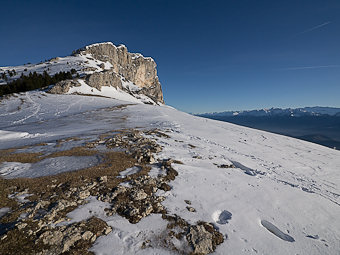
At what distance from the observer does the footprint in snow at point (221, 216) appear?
6312 millimetres

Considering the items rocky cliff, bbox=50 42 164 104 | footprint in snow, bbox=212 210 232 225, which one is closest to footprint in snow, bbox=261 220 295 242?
footprint in snow, bbox=212 210 232 225

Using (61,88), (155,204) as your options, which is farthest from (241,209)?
(61,88)

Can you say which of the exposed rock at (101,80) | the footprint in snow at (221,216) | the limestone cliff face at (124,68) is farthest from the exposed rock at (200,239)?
the limestone cliff face at (124,68)

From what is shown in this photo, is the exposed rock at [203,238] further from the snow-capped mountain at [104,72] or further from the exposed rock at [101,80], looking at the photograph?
the exposed rock at [101,80]

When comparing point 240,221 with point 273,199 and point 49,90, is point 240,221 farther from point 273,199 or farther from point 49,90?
point 49,90

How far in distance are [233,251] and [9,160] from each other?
46.2 ft

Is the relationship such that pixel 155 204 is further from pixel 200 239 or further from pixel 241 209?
pixel 241 209

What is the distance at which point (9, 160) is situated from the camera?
1062cm

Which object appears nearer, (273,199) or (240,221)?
(240,221)

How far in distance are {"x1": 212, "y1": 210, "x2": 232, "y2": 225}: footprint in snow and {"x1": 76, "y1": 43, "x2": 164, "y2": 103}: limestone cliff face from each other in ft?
269

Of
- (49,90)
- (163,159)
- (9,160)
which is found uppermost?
(49,90)

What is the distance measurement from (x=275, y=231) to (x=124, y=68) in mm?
173757

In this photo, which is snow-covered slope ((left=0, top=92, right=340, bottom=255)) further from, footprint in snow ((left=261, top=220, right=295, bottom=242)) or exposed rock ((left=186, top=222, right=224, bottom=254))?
exposed rock ((left=186, top=222, right=224, bottom=254))

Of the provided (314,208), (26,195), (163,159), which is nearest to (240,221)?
(314,208)
